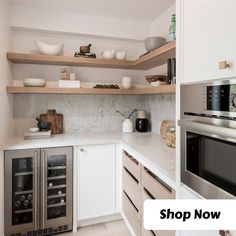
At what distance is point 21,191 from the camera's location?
6.29 ft

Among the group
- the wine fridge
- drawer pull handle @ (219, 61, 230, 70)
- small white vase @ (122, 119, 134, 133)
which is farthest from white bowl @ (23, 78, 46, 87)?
drawer pull handle @ (219, 61, 230, 70)

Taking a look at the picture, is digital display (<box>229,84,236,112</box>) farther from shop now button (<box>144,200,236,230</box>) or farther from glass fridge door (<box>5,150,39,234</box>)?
glass fridge door (<box>5,150,39,234</box>)

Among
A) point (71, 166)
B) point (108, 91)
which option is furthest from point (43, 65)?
point (71, 166)

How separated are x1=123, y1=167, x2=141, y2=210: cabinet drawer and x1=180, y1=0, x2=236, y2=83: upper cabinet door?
109 cm

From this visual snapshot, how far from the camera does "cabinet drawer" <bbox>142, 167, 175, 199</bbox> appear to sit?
1.26 meters

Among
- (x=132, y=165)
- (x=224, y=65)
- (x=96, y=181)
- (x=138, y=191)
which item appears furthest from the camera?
(x=96, y=181)

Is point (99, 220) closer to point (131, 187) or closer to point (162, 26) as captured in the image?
point (131, 187)

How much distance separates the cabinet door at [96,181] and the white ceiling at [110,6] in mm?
1536

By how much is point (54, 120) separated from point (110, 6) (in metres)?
1.47

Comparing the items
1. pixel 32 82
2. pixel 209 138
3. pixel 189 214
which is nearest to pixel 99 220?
pixel 189 214

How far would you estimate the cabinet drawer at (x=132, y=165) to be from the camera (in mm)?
1731

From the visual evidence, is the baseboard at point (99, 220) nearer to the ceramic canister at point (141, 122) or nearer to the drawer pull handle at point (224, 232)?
the ceramic canister at point (141, 122)

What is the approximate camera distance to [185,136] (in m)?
1.02

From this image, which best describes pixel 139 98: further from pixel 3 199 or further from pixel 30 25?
pixel 3 199
